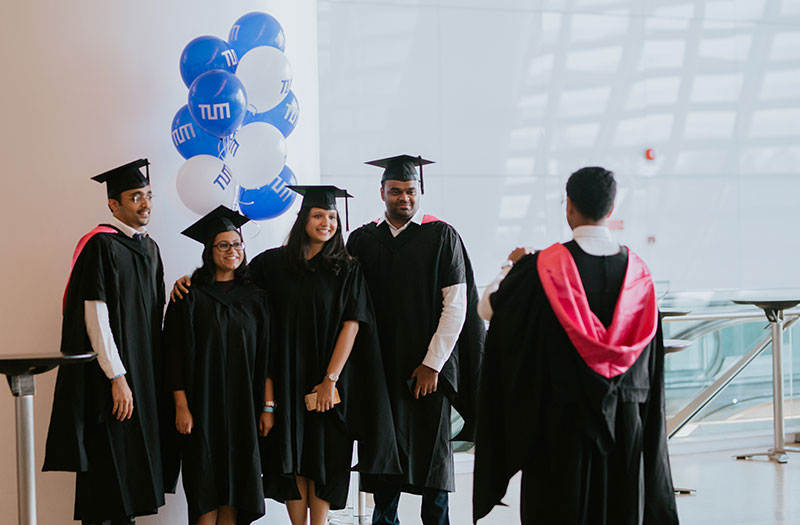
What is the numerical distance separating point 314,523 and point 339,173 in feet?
12.4

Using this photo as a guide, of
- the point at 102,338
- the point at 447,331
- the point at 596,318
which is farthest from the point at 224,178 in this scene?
the point at 596,318

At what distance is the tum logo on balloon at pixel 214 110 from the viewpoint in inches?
138

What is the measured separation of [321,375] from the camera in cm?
356

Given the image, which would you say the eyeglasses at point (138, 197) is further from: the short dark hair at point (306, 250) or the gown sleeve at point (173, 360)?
the short dark hair at point (306, 250)

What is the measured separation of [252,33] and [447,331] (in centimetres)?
167

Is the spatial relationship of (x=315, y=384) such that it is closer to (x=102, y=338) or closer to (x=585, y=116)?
(x=102, y=338)

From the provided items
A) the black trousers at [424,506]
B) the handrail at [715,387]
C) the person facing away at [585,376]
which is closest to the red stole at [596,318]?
the person facing away at [585,376]

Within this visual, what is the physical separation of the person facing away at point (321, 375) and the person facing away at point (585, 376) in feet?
2.96

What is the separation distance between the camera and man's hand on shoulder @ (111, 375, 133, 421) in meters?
3.27

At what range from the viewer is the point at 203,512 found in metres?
3.38

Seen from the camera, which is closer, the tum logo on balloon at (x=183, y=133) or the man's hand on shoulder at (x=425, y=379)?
the man's hand on shoulder at (x=425, y=379)

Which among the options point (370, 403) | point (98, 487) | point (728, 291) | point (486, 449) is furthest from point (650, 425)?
point (728, 291)

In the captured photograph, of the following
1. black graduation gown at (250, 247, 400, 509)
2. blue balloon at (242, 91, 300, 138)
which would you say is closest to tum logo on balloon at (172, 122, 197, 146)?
blue balloon at (242, 91, 300, 138)

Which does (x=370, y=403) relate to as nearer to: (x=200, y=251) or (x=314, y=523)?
(x=314, y=523)
